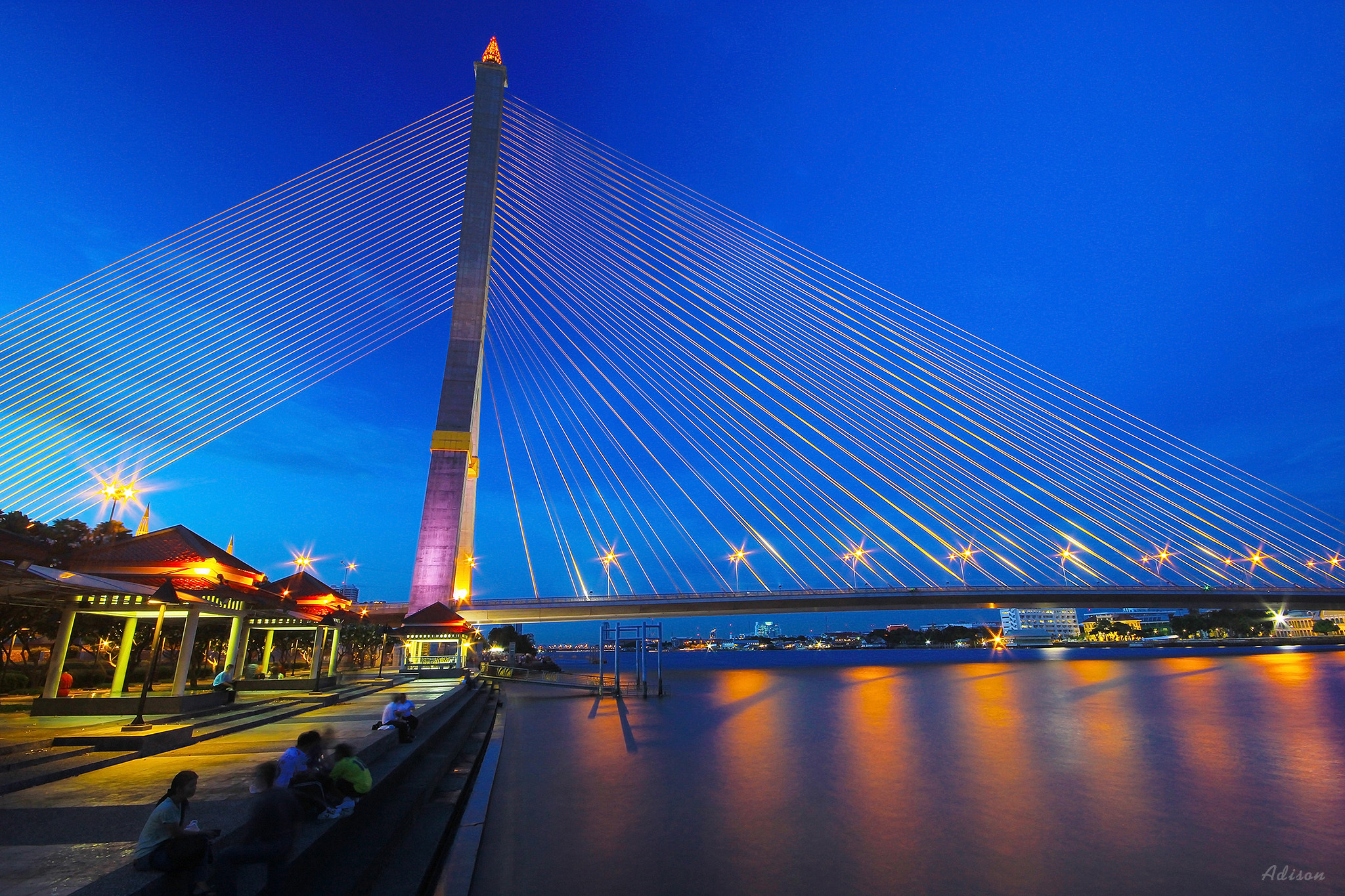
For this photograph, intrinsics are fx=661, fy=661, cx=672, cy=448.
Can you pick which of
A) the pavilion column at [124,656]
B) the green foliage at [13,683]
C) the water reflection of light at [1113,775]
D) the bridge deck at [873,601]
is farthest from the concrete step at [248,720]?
the bridge deck at [873,601]

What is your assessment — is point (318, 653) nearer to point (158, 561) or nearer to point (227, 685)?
point (227, 685)

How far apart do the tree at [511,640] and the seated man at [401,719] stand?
97939 millimetres

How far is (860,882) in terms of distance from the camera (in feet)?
21.7

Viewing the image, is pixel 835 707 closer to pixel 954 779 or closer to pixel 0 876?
pixel 954 779

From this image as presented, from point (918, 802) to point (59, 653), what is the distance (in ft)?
47.1

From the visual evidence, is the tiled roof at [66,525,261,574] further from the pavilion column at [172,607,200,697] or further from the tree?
the tree

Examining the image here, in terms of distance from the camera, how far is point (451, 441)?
3544 centimetres

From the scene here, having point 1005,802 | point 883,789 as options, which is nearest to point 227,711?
point 883,789

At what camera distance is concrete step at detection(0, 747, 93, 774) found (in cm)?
677

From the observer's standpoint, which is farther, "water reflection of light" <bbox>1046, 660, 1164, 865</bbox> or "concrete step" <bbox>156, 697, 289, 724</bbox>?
"concrete step" <bbox>156, 697, 289, 724</bbox>

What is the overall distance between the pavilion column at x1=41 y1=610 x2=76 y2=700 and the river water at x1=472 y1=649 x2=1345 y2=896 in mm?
7641

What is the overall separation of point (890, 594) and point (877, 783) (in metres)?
45.2

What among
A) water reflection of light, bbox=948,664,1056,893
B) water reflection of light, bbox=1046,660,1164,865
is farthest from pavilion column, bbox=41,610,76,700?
water reflection of light, bbox=1046,660,1164,865

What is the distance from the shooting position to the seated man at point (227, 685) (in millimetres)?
13156
